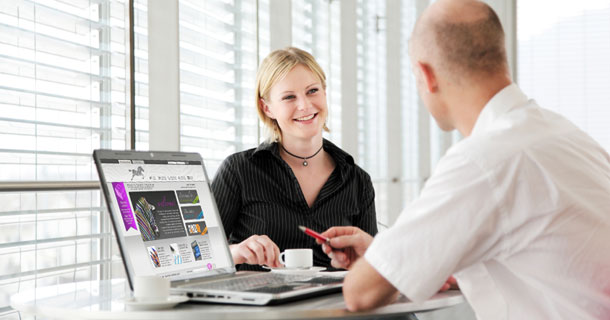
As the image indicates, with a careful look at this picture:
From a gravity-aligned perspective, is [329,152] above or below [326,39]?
below

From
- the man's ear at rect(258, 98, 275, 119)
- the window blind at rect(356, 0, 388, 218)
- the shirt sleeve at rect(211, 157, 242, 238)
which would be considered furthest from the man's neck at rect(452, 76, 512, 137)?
the window blind at rect(356, 0, 388, 218)

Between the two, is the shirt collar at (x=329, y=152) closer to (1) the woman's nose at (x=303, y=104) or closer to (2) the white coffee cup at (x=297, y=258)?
(1) the woman's nose at (x=303, y=104)

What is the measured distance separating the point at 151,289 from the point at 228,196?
0.97 meters

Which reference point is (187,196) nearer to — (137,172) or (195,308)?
(137,172)

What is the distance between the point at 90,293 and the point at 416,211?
786 millimetres

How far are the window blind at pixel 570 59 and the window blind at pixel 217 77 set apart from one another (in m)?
3.72

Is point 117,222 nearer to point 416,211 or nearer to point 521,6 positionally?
point 416,211

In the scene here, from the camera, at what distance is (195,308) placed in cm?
122

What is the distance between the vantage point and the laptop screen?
1476mm

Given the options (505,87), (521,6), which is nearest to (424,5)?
(521,6)

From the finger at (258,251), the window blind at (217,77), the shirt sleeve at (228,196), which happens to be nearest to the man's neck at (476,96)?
the finger at (258,251)

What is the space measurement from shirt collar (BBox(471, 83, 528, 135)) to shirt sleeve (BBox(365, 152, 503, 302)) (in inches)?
5.9

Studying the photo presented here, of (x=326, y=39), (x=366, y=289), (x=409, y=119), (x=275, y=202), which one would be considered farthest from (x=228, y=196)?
(x=409, y=119)

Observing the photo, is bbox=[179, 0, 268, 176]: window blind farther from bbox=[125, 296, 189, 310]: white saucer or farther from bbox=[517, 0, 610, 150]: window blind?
bbox=[517, 0, 610, 150]: window blind
